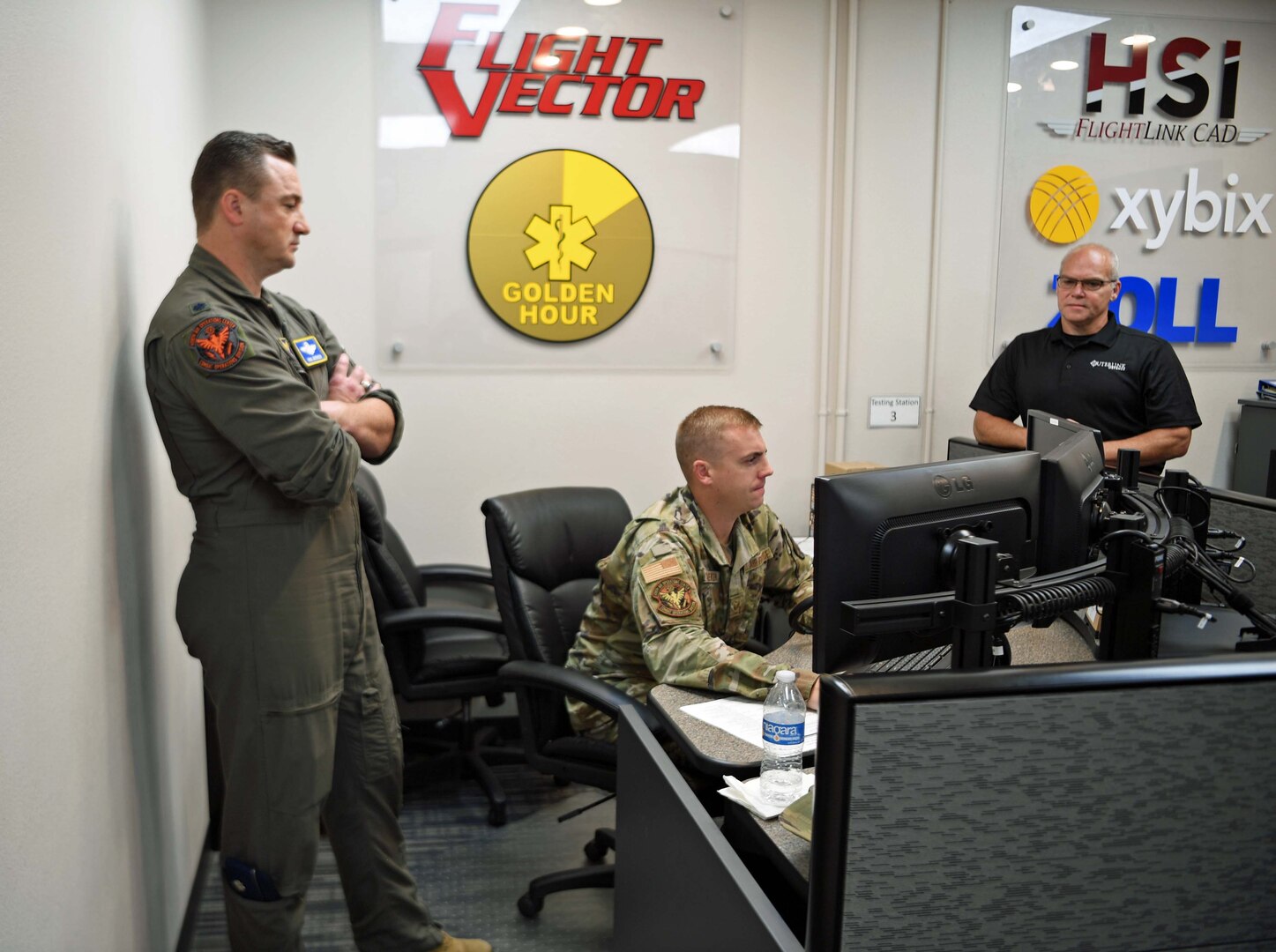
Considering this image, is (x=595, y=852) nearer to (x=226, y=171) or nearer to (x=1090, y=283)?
(x=226, y=171)

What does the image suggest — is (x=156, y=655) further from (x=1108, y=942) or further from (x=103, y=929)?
(x=1108, y=942)

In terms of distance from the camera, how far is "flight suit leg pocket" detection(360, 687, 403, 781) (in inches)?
82.1

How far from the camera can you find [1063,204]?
12.7 ft

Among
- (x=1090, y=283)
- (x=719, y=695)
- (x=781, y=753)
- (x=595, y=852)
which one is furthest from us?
(x=1090, y=283)

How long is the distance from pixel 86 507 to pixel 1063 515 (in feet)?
4.98

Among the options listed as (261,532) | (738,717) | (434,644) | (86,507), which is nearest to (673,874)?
(738,717)

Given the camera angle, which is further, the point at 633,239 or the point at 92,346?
the point at 633,239

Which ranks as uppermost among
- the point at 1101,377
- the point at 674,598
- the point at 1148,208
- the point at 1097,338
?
the point at 1148,208

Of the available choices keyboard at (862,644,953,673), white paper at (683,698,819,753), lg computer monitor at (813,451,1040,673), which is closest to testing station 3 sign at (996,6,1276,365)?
keyboard at (862,644,953,673)

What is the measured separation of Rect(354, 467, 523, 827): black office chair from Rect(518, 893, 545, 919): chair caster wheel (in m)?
0.50

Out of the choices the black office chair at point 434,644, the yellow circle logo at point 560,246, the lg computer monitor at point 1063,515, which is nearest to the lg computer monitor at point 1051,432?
the lg computer monitor at point 1063,515

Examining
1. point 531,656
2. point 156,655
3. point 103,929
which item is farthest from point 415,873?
point 103,929

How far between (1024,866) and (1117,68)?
3678mm

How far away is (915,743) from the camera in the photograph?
0.98 metres
